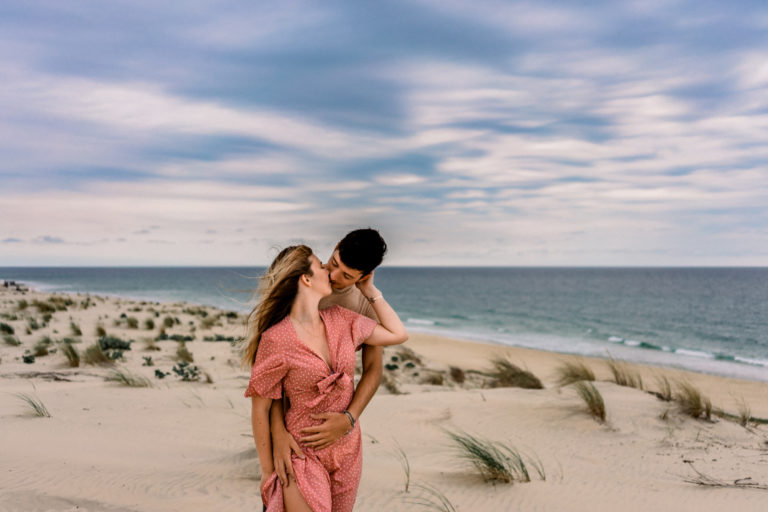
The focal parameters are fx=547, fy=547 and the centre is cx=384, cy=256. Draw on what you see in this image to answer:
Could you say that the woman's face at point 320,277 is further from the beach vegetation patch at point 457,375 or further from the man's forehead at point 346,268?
the beach vegetation patch at point 457,375

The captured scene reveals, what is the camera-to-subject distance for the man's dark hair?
226 centimetres

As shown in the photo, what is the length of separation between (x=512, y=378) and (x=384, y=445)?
5.33 m

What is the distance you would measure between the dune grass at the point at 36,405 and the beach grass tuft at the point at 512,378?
809 centimetres

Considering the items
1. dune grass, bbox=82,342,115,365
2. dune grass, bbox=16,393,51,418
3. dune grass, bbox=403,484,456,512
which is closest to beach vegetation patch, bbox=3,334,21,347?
dune grass, bbox=82,342,115,365

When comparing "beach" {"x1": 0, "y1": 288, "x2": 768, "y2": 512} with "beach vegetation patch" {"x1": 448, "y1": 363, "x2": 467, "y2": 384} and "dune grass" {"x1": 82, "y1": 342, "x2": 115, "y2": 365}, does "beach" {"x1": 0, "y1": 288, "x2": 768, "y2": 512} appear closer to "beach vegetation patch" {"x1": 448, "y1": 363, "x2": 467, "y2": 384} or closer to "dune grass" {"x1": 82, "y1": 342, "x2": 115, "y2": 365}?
"dune grass" {"x1": 82, "y1": 342, "x2": 115, "y2": 365}

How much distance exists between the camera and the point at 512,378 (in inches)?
456

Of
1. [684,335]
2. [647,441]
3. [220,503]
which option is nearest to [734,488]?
[647,441]

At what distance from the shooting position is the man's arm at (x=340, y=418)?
7.70 feet

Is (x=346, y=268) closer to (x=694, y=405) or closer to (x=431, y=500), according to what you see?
(x=431, y=500)

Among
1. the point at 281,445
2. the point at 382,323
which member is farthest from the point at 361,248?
the point at 281,445

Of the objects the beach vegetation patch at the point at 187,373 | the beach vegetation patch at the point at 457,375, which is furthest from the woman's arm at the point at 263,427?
the beach vegetation patch at the point at 457,375

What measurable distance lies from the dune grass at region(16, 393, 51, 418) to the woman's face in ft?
20.2

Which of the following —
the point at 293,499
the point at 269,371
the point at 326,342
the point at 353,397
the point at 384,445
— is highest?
the point at 326,342

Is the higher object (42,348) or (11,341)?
(42,348)
